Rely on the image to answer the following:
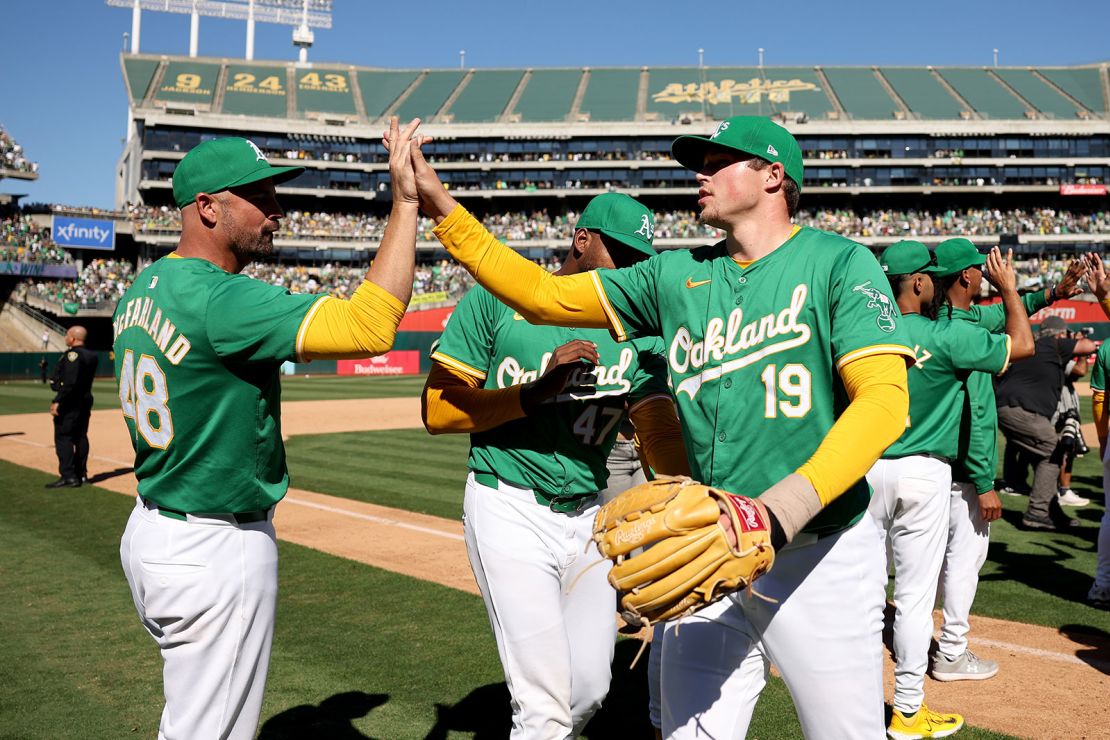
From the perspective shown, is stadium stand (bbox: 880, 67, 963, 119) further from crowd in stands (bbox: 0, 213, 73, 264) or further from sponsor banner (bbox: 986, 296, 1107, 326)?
crowd in stands (bbox: 0, 213, 73, 264)

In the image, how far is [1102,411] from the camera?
821cm

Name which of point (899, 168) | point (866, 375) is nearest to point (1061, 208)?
point (899, 168)

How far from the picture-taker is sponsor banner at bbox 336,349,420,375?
1580 inches

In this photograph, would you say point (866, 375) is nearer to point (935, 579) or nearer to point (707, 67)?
point (935, 579)

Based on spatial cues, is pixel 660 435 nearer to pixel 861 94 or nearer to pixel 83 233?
pixel 83 233

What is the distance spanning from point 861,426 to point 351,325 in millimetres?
1515

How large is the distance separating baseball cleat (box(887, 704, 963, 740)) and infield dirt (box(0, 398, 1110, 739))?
0.75 feet

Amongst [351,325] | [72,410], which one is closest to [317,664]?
[351,325]

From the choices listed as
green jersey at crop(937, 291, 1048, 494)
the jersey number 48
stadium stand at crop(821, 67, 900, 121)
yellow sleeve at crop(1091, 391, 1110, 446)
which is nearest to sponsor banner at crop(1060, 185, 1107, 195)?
stadium stand at crop(821, 67, 900, 121)

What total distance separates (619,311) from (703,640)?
1.08 meters

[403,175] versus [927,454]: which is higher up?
[403,175]

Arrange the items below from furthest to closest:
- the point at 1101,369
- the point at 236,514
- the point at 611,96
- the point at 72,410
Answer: the point at 611,96
the point at 72,410
the point at 1101,369
the point at 236,514

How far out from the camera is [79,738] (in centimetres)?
472

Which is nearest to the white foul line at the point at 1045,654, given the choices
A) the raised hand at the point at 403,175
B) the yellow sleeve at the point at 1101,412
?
the yellow sleeve at the point at 1101,412
